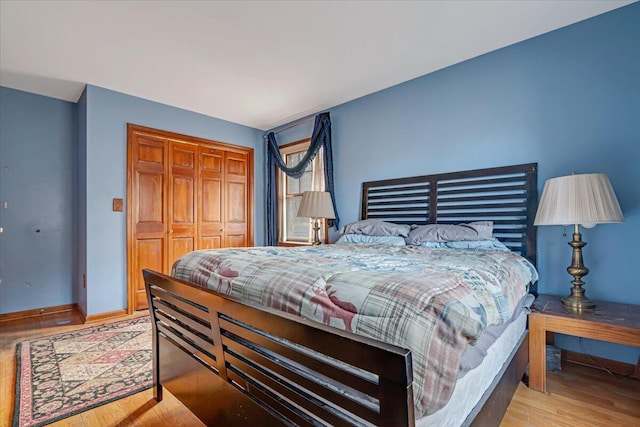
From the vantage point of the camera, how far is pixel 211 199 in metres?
4.23

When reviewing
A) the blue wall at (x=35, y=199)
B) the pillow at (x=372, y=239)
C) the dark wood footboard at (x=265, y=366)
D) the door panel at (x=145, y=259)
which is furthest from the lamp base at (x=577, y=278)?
the blue wall at (x=35, y=199)

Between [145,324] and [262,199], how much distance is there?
2.36m

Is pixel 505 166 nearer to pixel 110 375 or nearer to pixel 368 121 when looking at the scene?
pixel 368 121

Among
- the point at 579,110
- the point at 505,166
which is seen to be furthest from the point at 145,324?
the point at 579,110

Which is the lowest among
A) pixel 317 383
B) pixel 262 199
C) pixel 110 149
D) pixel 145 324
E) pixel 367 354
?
pixel 145 324

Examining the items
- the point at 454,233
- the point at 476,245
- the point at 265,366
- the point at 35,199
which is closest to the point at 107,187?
the point at 35,199

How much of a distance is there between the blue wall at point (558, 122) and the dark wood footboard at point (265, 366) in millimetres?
2257

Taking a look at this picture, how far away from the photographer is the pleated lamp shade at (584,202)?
5.76 ft

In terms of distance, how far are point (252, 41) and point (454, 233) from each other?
2.25 m

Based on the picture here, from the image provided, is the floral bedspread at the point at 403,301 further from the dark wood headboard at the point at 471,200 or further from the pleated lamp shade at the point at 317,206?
the pleated lamp shade at the point at 317,206

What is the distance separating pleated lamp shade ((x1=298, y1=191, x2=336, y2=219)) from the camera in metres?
3.39

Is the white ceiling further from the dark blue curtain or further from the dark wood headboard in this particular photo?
the dark wood headboard

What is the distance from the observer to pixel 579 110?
2.21 metres

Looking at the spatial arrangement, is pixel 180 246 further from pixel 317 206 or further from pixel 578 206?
pixel 578 206
